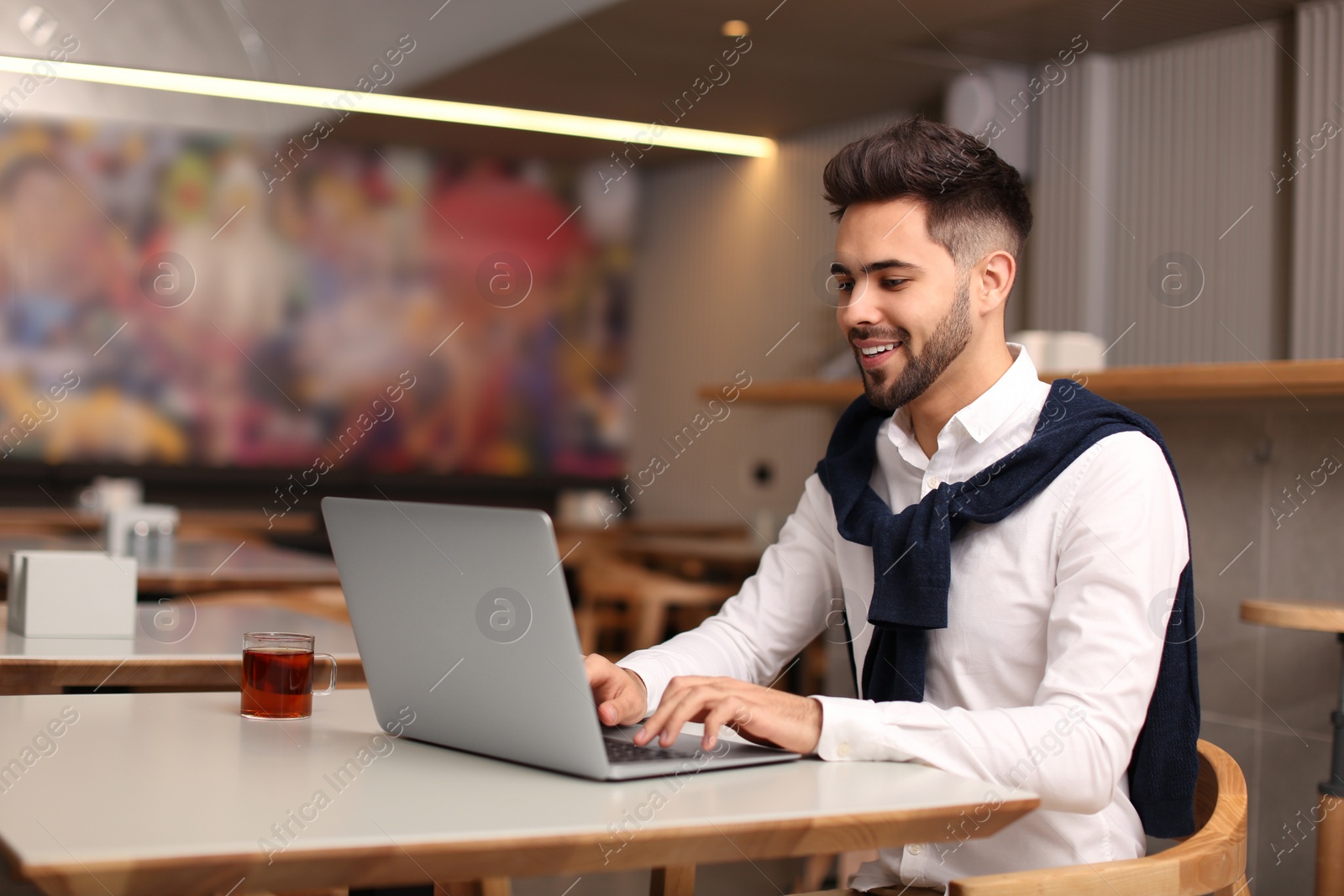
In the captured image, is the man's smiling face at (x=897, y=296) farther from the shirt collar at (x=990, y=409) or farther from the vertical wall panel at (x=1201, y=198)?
the vertical wall panel at (x=1201, y=198)

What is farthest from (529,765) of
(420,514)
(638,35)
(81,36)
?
(81,36)

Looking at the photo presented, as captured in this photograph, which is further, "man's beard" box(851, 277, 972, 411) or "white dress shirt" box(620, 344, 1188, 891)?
"man's beard" box(851, 277, 972, 411)

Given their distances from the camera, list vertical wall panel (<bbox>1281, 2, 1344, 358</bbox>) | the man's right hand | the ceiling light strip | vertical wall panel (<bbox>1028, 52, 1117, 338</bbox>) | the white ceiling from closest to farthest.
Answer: the man's right hand
vertical wall panel (<bbox>1281, 2, 1344, 358</bbox>)
the white ceiling
vertical wall panel (<bbox>1028, 52, 1117, 338</bbox>)
the ceiling light strip

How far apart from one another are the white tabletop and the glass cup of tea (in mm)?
77

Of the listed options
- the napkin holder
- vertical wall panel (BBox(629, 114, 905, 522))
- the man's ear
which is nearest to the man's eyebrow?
the man's ear

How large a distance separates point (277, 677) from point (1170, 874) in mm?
859

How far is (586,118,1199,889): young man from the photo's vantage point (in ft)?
4.02

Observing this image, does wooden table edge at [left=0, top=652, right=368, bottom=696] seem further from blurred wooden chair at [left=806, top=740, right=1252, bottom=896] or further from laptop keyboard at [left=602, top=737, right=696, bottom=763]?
blurred wooden chair at [left=806, top=740, right=1252, bottom=896]

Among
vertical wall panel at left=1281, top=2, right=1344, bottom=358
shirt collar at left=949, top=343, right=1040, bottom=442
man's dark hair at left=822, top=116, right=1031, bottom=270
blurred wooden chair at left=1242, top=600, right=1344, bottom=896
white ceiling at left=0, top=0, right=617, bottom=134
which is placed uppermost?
white ceiling at left=0, top=0, right=617, bottom=134

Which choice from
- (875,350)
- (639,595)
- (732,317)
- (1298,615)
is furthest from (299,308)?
(875,350)

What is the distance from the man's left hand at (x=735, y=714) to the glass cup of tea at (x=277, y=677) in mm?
372

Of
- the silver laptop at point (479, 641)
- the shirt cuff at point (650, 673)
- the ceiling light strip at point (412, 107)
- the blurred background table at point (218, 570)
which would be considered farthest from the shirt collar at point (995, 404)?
the ceiling light strip at point (412, 107)

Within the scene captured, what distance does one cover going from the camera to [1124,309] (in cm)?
527

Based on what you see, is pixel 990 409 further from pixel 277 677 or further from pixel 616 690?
pixel 277 677
